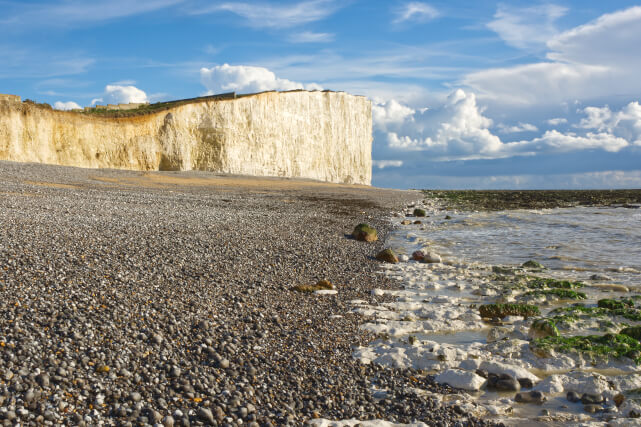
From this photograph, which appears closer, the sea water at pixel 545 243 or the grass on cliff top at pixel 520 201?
the sea water at pixel 545 243

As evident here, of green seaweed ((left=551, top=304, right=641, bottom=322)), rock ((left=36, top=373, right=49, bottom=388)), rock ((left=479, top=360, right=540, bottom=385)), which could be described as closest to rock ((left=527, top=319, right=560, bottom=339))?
green seaweed ((left=551, top=304, right=641, bottom=322))

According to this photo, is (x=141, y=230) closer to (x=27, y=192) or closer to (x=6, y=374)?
(x=6, y=374)

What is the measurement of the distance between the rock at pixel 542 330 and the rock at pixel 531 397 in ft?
6.05

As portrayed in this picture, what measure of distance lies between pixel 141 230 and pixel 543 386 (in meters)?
7.79

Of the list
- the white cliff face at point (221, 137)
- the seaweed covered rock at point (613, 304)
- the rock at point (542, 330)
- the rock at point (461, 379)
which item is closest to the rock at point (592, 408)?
the rock at point (461, 379)

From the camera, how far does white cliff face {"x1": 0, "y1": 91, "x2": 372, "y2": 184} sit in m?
32.1

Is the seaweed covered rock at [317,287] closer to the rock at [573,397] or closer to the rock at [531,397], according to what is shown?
the rock at [531,397]

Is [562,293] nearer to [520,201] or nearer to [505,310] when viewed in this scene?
[505,310]

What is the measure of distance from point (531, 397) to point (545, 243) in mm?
11879

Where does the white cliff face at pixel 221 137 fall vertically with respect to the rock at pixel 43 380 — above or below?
above

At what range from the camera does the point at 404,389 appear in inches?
171

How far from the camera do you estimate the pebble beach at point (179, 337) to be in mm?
3562

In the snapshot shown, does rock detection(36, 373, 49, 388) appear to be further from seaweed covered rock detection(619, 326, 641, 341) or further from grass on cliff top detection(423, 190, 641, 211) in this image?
grass on cliff top detection(423, 190, 641, 211)

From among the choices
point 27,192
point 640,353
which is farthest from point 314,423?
point 27,192
